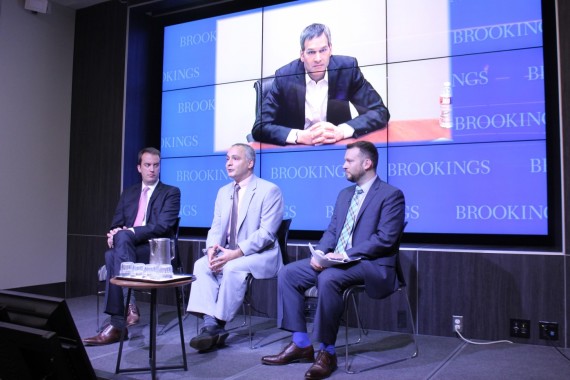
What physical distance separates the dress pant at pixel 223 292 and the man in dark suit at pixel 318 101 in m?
1.53

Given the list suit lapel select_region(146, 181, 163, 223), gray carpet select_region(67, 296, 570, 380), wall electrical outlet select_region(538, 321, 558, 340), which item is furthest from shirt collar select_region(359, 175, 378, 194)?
suit lapel select_region(146, 181, 163, 223)

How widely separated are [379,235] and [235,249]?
110 centimetres

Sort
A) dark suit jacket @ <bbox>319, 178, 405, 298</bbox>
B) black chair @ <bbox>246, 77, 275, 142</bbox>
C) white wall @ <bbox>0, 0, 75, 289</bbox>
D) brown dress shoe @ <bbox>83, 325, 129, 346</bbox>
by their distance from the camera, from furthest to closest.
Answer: white wall @ <bbox>0, 0, 75, 289</bbox>, black chair @ <bbox>246, 77, 275, 142</bbox>, brown dress shoe @ <bbox>83, 325, 129, 346</bbox>, dark suit jacket @ <bbox>319, 178, 405, 298</bbox>

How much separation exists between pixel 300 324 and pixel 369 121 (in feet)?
6.48

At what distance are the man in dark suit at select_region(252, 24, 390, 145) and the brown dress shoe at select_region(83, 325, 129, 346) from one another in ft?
7.09

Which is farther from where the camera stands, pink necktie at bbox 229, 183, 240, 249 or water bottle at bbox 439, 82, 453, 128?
water bottle at bbox 439, 82, 453, 128

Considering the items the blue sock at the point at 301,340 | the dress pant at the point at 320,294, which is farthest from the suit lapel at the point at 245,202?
the blue sock at the point at 301,340

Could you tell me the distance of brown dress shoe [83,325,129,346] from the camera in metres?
3.35

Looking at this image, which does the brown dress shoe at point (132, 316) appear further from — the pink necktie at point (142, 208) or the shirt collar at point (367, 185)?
the shirt collar at point (367, 185)

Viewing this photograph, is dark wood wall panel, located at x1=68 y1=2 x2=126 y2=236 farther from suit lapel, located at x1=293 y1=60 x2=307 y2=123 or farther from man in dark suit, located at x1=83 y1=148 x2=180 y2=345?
suit lapel, located at x1=293 y1=60 x2=307 y2=123

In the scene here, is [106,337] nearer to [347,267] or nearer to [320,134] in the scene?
[347,267]

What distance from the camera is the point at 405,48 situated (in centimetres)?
412

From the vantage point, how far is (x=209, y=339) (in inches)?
126

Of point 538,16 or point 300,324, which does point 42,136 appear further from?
point 538,16
